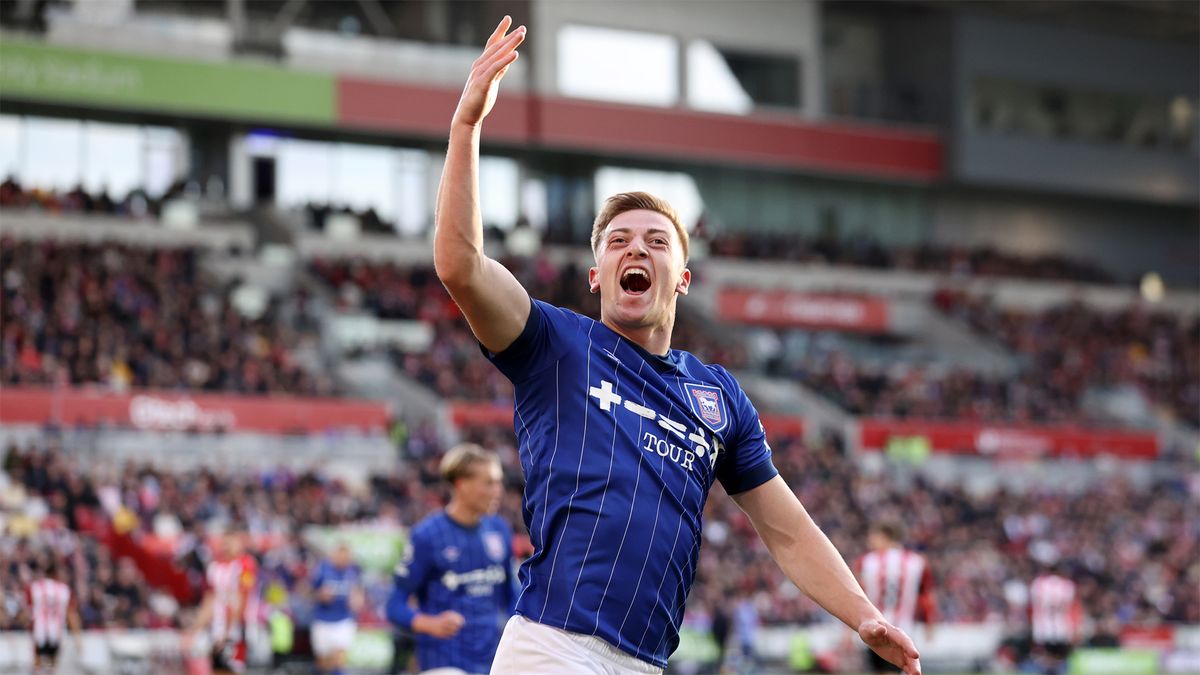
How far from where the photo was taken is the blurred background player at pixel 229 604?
17.5m

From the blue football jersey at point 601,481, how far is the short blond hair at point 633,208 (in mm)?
287

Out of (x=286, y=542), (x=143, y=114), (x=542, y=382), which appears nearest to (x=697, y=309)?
(x=143, y=114)

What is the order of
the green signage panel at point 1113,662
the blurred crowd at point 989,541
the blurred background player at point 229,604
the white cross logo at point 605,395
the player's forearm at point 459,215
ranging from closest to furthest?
the player's forearm at point 459,215
the white cross logo at point 605,395
the blurred background player at point 229,604
the green signage panel at point 1113,662
the blurred crowd at point 989,541

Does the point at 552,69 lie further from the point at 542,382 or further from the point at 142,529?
the point at 542,382

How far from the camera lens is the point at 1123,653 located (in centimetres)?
2803

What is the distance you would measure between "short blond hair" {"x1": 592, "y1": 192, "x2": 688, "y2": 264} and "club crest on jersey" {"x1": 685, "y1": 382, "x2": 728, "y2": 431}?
1.22ft

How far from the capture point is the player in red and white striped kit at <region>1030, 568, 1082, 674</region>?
2541cm

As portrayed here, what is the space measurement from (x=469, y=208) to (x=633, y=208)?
0.72 m

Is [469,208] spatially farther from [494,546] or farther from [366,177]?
[366,177]

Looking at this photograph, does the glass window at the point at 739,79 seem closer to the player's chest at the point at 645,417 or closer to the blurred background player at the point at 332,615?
the blurred background player at the point at 332,615

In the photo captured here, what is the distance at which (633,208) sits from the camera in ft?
15.1

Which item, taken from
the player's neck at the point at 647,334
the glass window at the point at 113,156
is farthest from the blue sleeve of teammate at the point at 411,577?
the glass window at the point at 113,156

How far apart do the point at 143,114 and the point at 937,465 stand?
20.3m

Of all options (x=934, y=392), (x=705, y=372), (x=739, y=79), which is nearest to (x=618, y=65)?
(x=739, y=79)
